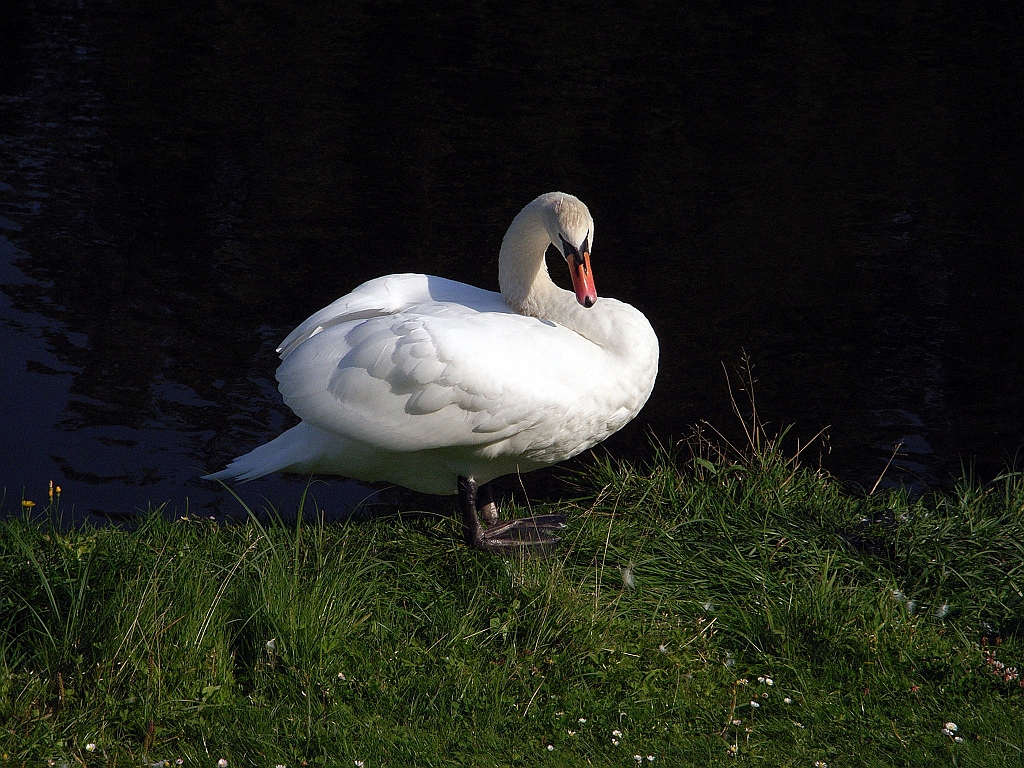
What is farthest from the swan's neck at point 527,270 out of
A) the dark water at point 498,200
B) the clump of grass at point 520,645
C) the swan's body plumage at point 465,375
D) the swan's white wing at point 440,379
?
the dark water at point 498,200

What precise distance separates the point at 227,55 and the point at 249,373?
7.11m

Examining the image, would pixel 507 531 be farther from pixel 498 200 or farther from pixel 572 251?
pixel 498 200

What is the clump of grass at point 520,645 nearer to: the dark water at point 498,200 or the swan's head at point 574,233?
the swan's head at point 574,233

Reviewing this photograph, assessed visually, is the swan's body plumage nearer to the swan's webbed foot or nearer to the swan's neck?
the swan's neck

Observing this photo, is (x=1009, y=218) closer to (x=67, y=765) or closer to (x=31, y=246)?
(x=31, y=246)

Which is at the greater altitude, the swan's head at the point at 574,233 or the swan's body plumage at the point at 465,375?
the swan's head at the point at 574,233

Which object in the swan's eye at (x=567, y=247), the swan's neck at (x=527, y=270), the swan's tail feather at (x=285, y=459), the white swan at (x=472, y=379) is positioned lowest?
the swan's tail feather at (x=285, y=459)

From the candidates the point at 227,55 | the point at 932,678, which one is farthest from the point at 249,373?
the point at 227,55

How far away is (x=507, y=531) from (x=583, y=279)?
3.40 feet

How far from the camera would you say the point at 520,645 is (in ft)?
11.6

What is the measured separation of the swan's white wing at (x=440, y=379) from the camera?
3941mm

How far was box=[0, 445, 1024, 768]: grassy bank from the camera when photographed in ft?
10.2

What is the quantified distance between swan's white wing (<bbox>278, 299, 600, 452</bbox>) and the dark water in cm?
187

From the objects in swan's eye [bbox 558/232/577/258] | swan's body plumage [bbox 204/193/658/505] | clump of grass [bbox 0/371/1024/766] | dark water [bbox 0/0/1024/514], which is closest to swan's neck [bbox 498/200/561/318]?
swan's body plumage [bbox 204/193/658/505]
